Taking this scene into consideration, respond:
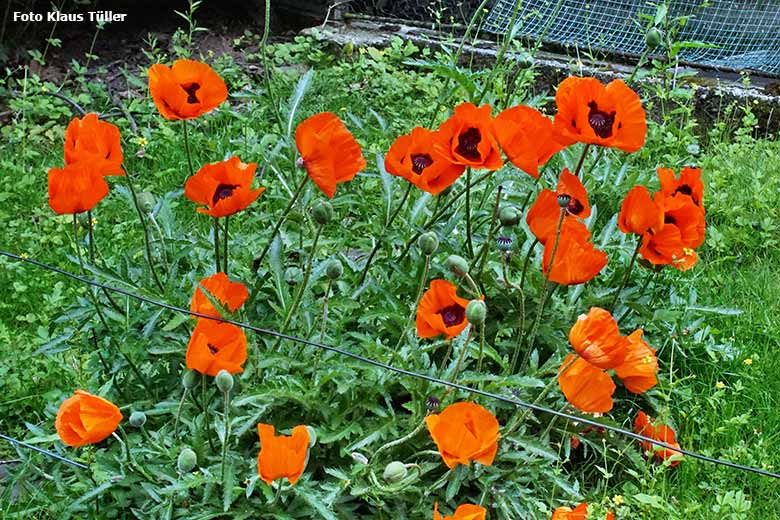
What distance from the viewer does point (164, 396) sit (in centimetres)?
199

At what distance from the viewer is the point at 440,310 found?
167 cm

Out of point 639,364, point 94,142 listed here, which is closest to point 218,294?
point 94,142

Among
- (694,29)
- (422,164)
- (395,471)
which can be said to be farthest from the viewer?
(694,29)

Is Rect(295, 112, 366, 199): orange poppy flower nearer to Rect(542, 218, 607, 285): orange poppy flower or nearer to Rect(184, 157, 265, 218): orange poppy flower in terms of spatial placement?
Rect(184, 157, 265, 218): orange poppy flower

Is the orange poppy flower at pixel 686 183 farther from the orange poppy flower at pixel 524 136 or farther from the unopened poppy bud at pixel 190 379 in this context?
the unopened poppy bud at pixel 190 379

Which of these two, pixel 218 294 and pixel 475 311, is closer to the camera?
pixel 475 311

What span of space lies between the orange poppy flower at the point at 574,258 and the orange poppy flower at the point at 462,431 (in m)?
0.37

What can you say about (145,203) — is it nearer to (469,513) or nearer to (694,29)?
(469,513)

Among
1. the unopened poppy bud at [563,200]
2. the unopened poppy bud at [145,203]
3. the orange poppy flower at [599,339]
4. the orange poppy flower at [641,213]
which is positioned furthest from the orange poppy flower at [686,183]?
the unopened poppy bud at [145,203]

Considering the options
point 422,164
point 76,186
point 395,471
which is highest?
point 422,164

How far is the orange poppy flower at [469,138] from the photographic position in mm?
1636

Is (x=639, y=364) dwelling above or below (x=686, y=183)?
below

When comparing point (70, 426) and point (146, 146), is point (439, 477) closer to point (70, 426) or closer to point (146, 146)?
point (70, 426)

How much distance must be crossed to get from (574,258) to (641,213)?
0.83 feet
